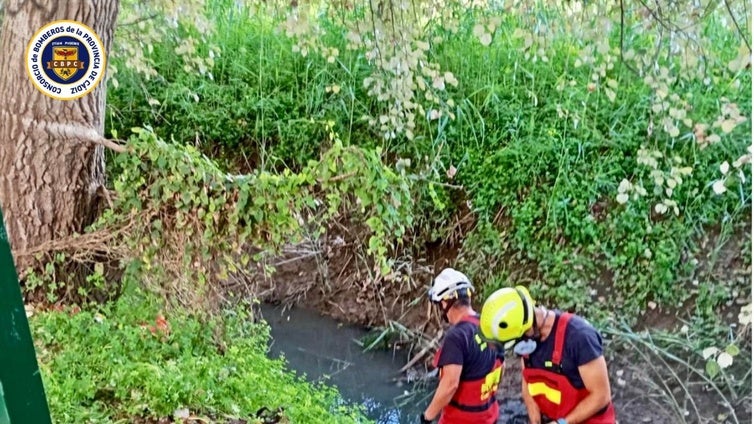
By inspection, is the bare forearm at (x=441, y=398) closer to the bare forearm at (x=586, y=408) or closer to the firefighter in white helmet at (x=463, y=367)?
the firefighter in white helmet at (x=463, y=367)

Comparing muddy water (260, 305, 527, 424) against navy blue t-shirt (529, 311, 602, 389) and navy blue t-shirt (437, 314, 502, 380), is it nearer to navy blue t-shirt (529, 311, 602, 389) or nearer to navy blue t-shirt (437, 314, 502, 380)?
navy blue t-shirt (437, 314, 502, 380)

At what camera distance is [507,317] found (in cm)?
106

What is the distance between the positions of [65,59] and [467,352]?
2.62 feet

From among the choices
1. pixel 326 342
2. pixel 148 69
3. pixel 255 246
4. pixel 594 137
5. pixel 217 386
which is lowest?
pixel 326 342

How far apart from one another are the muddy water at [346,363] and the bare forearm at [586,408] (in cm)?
58

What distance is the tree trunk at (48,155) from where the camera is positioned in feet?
3.67

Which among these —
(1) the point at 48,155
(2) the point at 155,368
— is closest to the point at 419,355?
(2) the point at 155,368

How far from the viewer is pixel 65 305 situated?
50.5 inches

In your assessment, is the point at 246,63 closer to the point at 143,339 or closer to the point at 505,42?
the point at 505,42

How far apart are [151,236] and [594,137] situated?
1.09 m

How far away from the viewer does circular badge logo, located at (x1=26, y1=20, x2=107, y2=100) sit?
3.02ft

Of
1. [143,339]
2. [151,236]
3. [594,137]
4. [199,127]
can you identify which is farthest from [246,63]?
[594,137]

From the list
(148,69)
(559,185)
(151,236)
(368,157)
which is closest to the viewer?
(368,157)

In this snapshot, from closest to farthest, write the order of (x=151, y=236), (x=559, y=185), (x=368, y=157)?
(x=368, y=157)
(x=151, y=236)
(x=559, y=185)
